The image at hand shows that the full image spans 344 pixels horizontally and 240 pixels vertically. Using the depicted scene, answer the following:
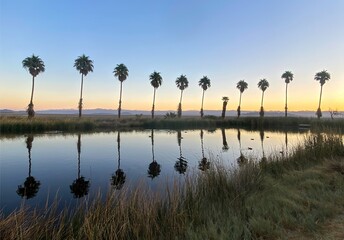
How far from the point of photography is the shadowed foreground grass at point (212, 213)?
17.3ft

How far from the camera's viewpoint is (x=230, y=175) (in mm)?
9117

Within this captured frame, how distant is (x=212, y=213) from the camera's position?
21.9 feet

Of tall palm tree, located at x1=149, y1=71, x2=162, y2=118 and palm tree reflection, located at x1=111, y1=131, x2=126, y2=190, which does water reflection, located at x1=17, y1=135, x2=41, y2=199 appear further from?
tall palm tree, located at x1=149, y1=71, x2=162, y2=118

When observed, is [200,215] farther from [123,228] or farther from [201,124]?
[201,124]

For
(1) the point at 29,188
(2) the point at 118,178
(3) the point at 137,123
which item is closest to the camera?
(1) the point at 29,188

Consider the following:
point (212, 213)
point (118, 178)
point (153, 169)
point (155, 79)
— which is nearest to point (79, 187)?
point (118, 178)

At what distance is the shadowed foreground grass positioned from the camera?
208 inches

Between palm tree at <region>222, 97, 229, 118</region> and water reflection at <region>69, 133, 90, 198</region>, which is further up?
palm tree at <region>222, 97, 229, 118</region>

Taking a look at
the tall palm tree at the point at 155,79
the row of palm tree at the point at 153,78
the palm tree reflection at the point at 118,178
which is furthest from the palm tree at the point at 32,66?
the palm tree reflection at the point at 118,178

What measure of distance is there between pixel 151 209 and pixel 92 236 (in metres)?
1.56

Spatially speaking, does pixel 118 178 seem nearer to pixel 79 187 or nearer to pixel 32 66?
pixel 79 187

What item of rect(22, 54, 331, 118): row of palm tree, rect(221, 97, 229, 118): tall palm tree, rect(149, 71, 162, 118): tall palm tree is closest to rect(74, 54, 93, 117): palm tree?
rect(22, 54, 331, 118): row of palm tree

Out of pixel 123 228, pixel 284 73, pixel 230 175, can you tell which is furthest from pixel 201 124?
pixel 123 228

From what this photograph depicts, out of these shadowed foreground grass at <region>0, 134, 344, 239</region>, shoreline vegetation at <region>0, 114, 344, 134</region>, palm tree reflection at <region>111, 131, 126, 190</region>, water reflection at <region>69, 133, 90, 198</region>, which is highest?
shoreline vegetation at <region>0, 114, 344, 134</region>
